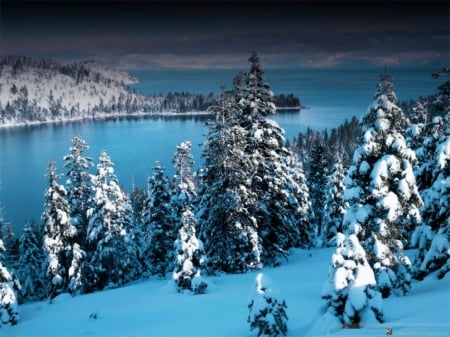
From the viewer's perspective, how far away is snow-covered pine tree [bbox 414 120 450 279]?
498 inches

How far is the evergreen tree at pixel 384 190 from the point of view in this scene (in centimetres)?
1158

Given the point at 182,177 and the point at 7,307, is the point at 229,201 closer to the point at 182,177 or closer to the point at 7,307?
the point at 182,177

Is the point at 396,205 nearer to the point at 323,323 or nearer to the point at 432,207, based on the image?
the point at 432,207

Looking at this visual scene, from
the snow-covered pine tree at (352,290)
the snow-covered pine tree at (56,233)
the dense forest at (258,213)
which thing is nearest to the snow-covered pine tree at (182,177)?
the dense forest at (258,213)

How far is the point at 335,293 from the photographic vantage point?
9.20 m

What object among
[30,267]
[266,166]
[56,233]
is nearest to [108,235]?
[56,233]

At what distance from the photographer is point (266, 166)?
22.2 metres

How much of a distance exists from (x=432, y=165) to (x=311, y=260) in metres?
11.0

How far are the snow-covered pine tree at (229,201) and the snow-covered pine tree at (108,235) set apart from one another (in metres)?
10.8

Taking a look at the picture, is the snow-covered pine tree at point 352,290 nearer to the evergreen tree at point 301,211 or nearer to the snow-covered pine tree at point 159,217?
the evergreen tree at point 301,211

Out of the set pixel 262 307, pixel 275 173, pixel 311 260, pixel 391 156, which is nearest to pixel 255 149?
pixel 275 173

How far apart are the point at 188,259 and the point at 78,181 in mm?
16287

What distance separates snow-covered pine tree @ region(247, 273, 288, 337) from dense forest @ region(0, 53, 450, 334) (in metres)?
0.22

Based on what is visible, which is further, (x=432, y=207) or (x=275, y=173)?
(x=275, y=173)
